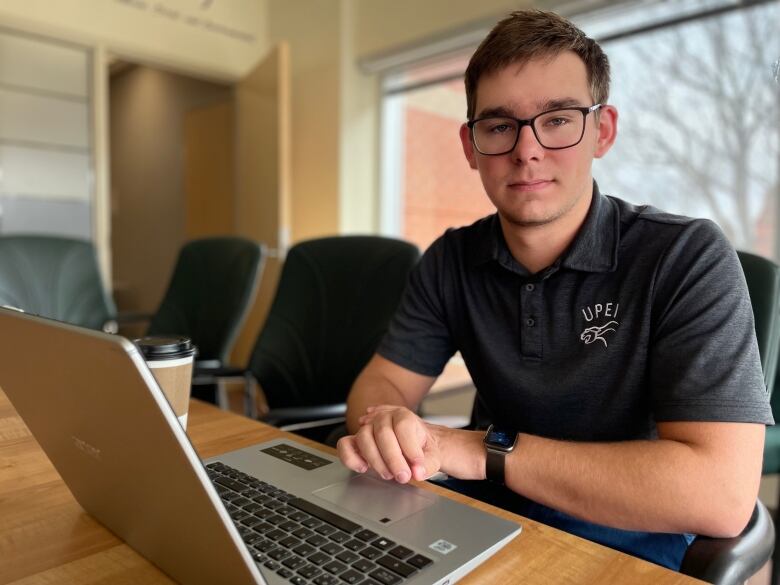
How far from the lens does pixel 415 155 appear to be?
3.99 meters

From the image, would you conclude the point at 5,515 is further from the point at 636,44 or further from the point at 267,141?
the point at 267,141

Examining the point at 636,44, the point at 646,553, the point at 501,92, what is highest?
the point at 636,44

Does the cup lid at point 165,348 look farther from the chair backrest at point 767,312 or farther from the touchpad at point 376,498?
the chair backrest at point 767,312

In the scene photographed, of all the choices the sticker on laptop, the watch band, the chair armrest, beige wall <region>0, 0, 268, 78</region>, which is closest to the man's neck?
the watch band

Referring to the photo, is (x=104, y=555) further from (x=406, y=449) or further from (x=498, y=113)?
(x=498, y=113)

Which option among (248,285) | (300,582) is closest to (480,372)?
(300,582)

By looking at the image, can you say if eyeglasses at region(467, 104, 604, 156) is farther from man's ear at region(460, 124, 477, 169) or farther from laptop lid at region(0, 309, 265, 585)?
laptop lid at region(0, 309, 265, 585)

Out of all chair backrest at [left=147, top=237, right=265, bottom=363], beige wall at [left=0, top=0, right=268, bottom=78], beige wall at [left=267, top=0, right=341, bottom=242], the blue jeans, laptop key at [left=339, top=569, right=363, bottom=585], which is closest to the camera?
laptop key at [left=339, top=569, right=363, bottom=585]

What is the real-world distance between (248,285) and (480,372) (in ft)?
3.44

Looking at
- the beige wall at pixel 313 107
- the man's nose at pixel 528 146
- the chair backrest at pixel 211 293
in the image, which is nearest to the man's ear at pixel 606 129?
the man's nose at pixel 528 146

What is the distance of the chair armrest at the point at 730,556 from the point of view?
70 cm

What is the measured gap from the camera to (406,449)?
74 cm

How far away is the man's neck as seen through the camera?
3.51 feet

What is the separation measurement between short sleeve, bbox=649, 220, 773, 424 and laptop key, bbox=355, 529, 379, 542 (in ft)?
1.55
